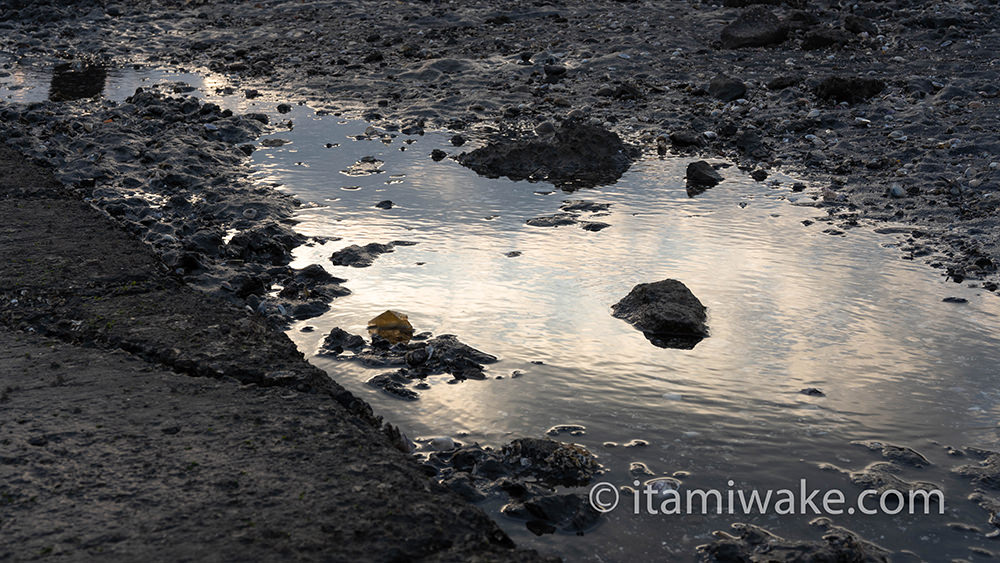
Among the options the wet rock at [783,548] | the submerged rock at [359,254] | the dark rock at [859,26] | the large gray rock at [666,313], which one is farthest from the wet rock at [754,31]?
the wet rock at [783,548]

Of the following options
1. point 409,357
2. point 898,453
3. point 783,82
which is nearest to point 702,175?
point 783,82

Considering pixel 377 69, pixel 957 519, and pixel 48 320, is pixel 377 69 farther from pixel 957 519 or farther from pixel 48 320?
pixel 957 519

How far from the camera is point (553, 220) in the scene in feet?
16.3

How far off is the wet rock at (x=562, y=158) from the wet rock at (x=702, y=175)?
0.46 m

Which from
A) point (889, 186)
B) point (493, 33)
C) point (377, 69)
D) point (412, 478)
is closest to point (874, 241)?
point (889, 186)

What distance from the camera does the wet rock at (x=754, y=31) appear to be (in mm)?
8664

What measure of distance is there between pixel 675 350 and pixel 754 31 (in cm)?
616

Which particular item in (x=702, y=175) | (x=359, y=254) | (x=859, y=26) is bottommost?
(x=359, y=254)

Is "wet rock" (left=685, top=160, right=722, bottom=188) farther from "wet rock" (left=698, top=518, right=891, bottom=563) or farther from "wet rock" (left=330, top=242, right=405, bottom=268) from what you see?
"wet rock" (left=698, top=518, right=891, bottom=563)

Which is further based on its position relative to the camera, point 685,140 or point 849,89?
point 849,89

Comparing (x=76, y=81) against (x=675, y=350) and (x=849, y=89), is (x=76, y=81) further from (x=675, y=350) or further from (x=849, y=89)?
(x=675, y=350)

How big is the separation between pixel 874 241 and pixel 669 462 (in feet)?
8.31

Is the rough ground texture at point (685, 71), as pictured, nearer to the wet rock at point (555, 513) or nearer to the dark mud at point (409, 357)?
the dark mud at point (409, 357)

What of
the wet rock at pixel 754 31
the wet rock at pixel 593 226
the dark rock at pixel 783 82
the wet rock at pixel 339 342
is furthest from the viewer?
the wet rock at pixel 754 31
